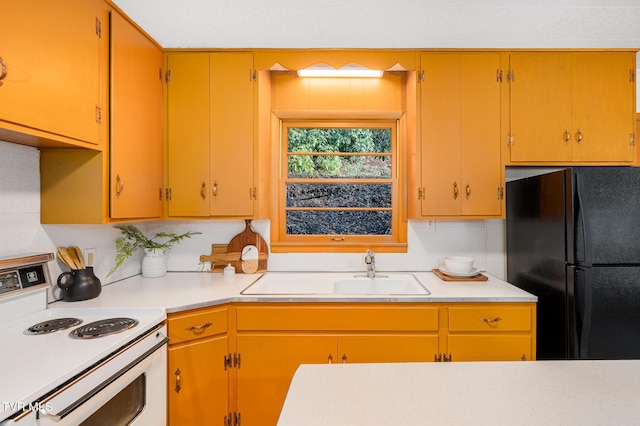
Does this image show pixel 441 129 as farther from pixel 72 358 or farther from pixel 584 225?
pixel 72 358

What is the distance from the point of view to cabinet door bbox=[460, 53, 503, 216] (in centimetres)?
205

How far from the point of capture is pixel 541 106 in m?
2.04

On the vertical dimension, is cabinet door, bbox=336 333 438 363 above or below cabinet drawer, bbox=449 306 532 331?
below

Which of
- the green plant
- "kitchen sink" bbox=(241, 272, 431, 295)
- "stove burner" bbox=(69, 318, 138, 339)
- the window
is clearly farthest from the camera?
the window

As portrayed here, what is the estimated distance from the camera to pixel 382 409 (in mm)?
727

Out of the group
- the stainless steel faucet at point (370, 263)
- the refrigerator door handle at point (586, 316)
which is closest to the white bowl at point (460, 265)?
the stainless steel faucet at point (370, 263)

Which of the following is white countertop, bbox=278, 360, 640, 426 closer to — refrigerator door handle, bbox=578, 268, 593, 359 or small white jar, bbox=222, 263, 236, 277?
refrigerator door handle, bbox=578, 268, 593, 359

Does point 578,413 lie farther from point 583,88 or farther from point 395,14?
point 583,88

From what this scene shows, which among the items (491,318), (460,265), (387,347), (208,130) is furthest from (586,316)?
(208,130)

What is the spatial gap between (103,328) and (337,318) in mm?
1071

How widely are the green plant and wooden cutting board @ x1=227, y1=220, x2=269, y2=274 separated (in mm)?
303

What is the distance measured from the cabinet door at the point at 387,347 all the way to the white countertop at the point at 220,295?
0.21m

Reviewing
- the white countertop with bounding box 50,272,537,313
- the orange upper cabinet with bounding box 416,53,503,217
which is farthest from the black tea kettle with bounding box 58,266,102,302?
the orange upper cabinet with bounding box 416,53,503,217

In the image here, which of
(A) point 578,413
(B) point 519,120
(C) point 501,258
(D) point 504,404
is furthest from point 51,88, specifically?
(C) point 501,258
